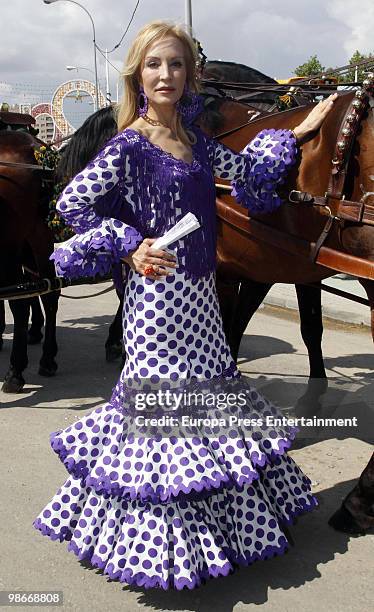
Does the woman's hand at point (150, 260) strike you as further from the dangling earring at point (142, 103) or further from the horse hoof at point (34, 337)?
the horse hoof at point (34, 337)

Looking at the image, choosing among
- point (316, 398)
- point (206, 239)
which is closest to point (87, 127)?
point (206, 239)

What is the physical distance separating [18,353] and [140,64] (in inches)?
115

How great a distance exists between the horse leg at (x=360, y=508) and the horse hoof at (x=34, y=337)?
408cm

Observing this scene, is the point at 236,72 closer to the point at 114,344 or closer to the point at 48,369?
the point at 114,344

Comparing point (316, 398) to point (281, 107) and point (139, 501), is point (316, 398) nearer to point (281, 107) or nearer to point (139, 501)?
point (281, 107)

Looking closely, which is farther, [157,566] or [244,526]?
[244,526]

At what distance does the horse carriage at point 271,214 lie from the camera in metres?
2.38

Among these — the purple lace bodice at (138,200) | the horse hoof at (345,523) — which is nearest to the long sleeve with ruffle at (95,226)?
the purple lace bodice at (138,200)

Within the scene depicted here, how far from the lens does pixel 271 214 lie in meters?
2.71

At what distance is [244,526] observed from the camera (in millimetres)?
2266

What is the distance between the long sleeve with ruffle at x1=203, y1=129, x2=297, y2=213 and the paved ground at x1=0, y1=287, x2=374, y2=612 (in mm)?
1386

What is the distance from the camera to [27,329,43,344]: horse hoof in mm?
6129

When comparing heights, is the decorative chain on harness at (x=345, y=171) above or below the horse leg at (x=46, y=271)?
above

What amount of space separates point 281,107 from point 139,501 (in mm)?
2014
